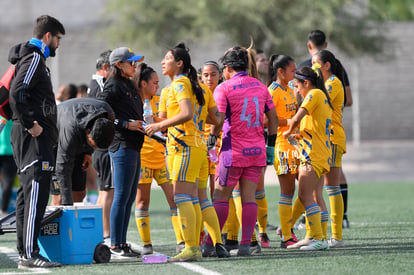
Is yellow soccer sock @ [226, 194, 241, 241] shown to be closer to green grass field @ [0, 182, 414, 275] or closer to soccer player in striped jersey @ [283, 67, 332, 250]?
green grass field @ [0, 182, 414, 275]

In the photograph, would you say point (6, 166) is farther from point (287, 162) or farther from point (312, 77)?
point (312, 77)

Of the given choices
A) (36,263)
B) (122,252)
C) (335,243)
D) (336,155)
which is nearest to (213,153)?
(122,252)

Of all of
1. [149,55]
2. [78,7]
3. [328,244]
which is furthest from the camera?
[78,7]

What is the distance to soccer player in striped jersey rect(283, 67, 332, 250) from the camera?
811cm

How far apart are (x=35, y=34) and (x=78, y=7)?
79.1 ft

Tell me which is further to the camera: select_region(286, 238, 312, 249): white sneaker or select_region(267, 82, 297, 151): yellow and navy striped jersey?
select_region(267, 82, 297, 151): yellow and navy striped jersey

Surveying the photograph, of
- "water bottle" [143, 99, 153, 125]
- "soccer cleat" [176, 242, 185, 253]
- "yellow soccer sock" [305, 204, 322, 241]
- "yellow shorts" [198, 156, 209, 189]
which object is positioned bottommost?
"soccer cleat" [176, 242, 185, 253]

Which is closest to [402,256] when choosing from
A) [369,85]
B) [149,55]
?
[149,55]

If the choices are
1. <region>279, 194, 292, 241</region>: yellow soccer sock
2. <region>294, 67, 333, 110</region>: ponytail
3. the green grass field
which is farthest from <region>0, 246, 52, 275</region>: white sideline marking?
<region>294, 67, 333, 110</region>: ponytail

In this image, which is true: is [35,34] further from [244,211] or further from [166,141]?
[244,211]

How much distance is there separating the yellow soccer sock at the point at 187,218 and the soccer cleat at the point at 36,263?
3.98 ft

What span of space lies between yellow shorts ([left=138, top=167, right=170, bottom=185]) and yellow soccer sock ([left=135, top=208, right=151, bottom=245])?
341mm

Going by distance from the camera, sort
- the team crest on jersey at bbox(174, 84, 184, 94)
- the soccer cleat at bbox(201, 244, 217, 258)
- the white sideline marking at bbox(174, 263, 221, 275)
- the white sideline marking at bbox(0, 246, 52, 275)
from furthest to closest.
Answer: the soccer cleat at bbox(201, 244, 217, 258) < the team crest on jersey at bbox(174, 84, 184, 94) < the white sideline marking at bbox(0, 246, 52, 275) < the white sideline marking at bbox(174, 263, 221, 275)

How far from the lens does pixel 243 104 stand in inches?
301
